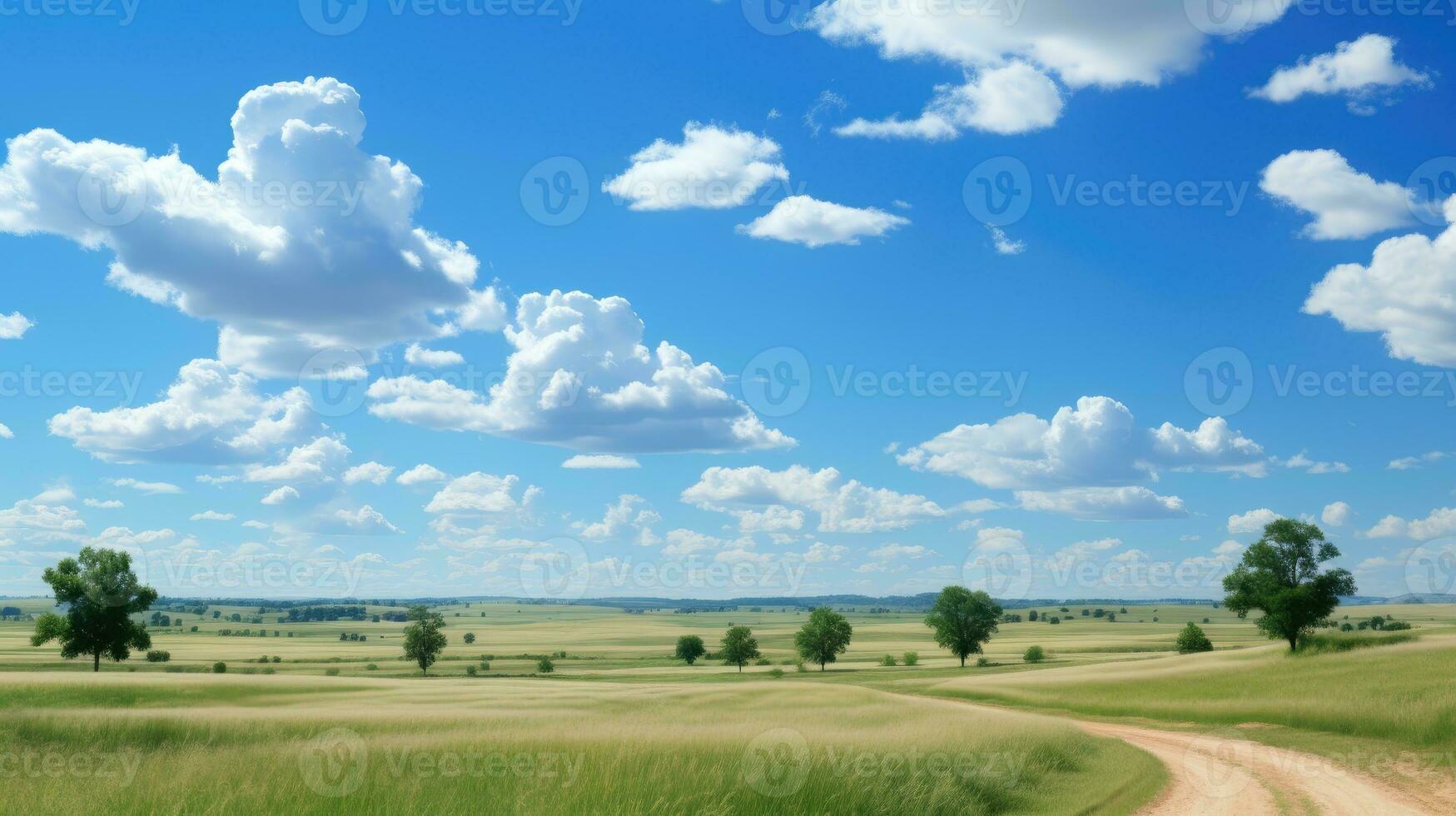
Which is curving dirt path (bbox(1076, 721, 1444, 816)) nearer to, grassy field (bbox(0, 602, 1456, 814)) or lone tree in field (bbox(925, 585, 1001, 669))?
grassy field (bbox(0, 602, 1456, 814))

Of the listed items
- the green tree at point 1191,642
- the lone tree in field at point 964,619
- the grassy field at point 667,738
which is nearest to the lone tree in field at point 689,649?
the lone tree in field at point 964,619

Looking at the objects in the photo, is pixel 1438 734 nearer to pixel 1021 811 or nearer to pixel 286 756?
pixel 1021 811

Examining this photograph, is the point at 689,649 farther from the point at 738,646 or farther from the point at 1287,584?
the point at 1287,584

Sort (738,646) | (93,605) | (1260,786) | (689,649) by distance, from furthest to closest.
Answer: (689,649) → (738,646) → (93,605) → (1260,786)

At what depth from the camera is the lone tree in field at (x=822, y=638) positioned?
383ft

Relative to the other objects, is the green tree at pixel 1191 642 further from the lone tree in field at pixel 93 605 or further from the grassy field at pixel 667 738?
the lone tree in field at pixel 93 605

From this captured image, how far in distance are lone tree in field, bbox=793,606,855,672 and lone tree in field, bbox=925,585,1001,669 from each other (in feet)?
37.6

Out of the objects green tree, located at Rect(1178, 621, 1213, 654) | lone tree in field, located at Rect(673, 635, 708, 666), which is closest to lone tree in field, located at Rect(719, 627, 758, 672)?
lone tree in field, located at Rect(673, 635, 708, 666)

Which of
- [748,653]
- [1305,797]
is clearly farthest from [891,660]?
[1305,797]

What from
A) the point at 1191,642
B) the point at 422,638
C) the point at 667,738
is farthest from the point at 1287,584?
the point at 422,638

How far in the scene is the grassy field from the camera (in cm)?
1555

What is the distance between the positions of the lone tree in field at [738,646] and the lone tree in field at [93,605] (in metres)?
71.9

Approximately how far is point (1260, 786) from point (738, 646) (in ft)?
341

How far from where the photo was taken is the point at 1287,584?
70938 millimetres
